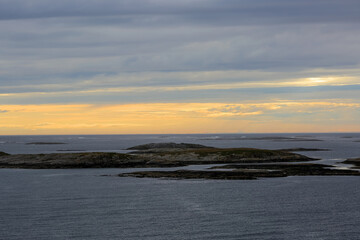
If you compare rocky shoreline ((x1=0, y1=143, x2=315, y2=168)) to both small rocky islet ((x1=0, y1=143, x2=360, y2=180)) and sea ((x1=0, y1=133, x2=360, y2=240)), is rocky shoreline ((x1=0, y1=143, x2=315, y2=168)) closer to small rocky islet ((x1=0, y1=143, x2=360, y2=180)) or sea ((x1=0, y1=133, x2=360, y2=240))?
small rocky islet ((x1=0, y1=143, x2=360, y2=180))

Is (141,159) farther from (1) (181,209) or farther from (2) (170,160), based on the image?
(1) (181,209)

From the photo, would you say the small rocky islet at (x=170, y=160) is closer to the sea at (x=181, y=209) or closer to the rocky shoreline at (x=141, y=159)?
the rocky shoreline at (x=141, y=159)

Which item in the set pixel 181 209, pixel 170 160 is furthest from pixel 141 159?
pixel 181 209

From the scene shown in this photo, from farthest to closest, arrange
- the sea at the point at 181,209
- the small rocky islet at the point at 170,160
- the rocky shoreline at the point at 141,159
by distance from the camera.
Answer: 1. the rocky shoreline at the point at 141,159
2. the small rocky islet at the point at 170,160
3. the sea at the point at 181,209

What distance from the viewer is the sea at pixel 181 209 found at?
1677 inches

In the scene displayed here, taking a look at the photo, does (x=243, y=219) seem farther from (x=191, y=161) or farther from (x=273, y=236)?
(x=191, y=161)

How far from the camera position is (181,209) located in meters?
54.4

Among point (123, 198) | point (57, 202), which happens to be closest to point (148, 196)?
point (123, 198)

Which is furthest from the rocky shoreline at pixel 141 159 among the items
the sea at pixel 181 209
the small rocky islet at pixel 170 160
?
the sea at pixel 181 209

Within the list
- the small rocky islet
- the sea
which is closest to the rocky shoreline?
the small rocky islet

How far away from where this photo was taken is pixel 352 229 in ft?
143

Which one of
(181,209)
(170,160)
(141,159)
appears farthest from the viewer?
(170,160)

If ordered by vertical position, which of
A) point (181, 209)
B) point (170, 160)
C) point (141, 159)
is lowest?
point (181, 209)

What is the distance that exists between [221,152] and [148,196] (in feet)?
222
